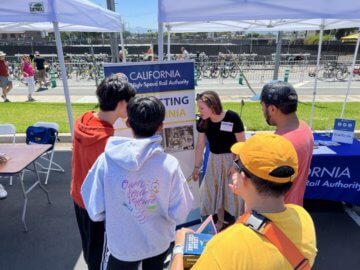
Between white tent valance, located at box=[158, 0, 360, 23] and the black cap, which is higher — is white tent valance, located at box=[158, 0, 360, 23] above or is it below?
above

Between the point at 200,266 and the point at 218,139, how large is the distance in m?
2.19

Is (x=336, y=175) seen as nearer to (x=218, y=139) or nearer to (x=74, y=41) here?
(x=218, y=139)

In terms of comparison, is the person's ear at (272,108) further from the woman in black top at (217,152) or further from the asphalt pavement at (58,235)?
the asphalt pavement at (58,235)

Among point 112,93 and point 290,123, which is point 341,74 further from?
point 112,93

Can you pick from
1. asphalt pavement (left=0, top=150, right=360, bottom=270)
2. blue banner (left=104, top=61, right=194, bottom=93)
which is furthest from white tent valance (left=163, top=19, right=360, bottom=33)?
asphalt pavement (left=0, top=150, right=360, bottom=270)

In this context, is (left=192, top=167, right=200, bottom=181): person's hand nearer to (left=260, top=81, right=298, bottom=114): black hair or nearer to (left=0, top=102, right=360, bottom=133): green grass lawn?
(left=260, top=81, right=298, bottom=114): black hair

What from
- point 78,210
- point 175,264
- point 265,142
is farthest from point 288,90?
point 78,210

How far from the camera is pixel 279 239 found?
995mm

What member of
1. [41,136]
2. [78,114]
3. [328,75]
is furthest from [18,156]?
[328,75]

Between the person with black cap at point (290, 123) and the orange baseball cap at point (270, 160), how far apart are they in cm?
89

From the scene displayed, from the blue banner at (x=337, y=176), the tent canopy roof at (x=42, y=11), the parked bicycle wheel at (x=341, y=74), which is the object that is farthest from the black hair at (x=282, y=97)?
the parked bicycle wheel at (x=341, y=74)

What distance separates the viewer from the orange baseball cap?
1088 mm

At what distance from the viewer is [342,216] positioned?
3.85 meters

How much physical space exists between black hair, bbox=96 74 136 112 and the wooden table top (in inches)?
71.9
